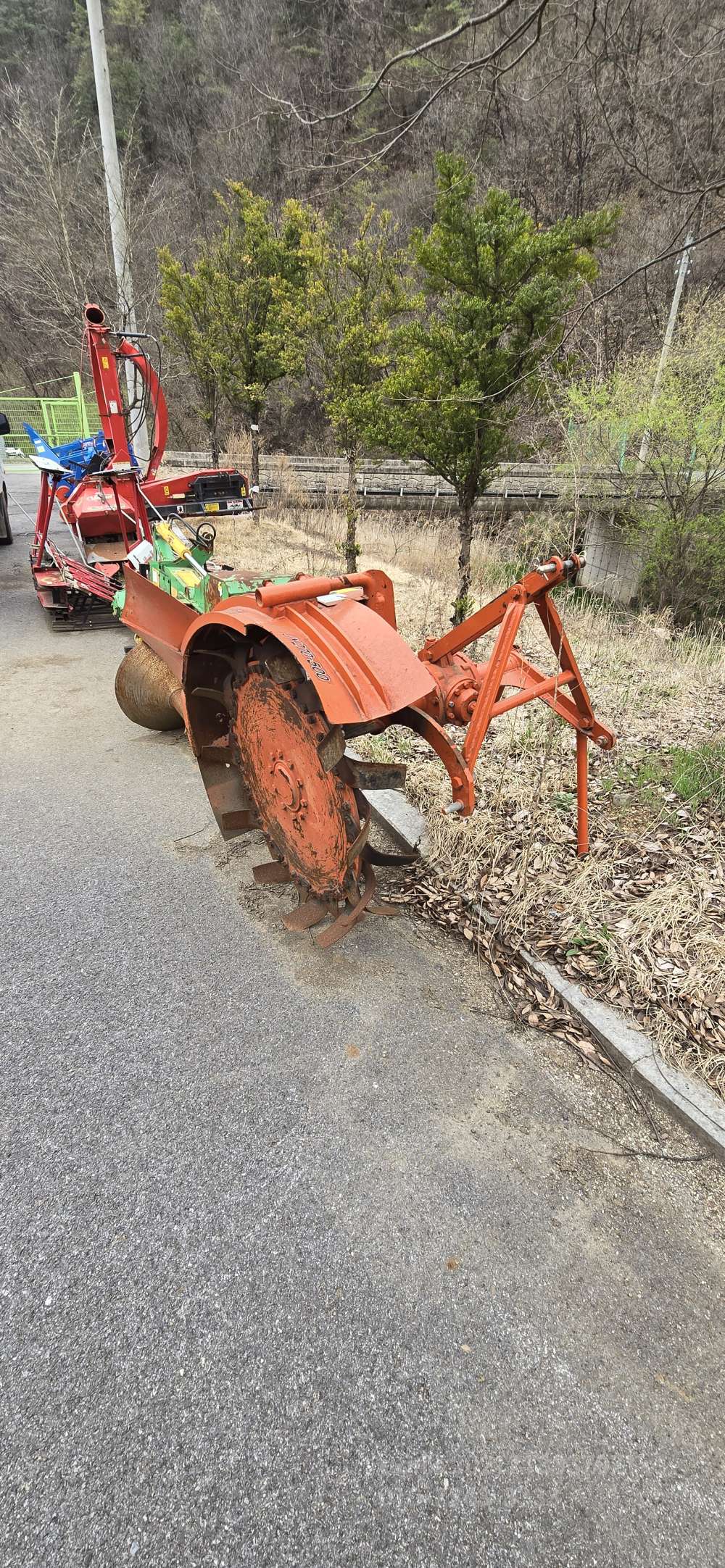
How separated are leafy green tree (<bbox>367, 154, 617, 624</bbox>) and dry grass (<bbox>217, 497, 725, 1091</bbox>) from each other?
9.83 ft

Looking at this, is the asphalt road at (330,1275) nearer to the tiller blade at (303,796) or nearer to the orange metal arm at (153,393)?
the tiller blade at (303,796)

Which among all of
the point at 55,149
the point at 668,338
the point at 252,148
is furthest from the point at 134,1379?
the point at 252,148

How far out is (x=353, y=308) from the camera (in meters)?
8.33

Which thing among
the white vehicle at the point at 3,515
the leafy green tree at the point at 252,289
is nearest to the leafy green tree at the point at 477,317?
the leafy green tree at the point at 252,289

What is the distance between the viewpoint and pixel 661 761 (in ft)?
13.3

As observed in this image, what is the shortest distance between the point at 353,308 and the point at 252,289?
14.3ft

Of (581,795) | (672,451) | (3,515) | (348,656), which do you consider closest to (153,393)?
(348,656)

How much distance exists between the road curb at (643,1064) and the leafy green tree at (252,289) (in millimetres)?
10772

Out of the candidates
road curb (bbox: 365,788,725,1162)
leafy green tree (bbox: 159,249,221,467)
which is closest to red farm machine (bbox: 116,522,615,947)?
road curb (bbox: 365,788,725,1162)

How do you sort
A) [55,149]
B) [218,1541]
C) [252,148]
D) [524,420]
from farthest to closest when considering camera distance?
[252,148] → [55,149] → [524,420] → [218,1541]

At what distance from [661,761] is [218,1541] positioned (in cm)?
371

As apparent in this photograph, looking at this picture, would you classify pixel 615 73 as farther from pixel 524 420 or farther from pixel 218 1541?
pixel 218 1541

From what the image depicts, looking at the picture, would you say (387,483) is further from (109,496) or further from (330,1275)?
(330,1275)

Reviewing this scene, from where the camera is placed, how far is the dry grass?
263cm
